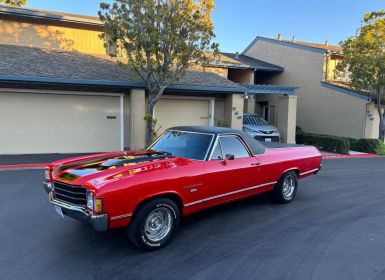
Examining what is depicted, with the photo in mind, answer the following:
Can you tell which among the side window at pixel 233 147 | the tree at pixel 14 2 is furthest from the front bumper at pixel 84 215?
the tree at pixel 14 2

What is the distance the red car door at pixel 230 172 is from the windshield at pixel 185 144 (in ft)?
0.63

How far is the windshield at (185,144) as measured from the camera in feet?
17.4

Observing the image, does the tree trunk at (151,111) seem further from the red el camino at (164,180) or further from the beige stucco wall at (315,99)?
the beige stucco wall at (315,99)

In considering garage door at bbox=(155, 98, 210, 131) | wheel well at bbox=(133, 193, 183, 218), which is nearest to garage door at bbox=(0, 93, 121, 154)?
garage door at bbox=(155, 98, 210, 131)

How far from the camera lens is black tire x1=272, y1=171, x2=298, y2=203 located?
6.55 metres

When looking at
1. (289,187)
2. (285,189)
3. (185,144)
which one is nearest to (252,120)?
(289,187)

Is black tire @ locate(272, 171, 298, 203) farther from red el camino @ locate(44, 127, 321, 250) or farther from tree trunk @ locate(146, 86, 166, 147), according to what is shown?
tree trunk @ locate(146, 86, 166, 147)

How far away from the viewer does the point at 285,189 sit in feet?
22.2

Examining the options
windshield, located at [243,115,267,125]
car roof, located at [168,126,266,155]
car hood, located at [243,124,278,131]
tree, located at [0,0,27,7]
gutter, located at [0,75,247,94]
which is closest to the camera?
car roof, located at [168,126,266,155]

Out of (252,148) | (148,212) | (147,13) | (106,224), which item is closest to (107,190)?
(106,224)

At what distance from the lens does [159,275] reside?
374cm

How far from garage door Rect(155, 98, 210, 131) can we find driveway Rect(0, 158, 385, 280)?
862 cm

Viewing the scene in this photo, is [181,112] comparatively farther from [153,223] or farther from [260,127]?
[153,223]

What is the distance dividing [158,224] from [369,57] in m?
15.9
